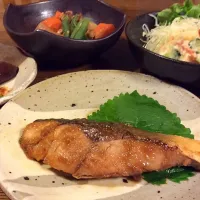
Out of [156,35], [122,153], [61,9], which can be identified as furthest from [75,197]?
[61,9]

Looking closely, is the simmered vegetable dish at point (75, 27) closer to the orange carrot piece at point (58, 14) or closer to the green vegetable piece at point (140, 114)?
the orange carrot piece at point (58, 14)

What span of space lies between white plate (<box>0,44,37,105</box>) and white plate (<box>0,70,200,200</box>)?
9cm

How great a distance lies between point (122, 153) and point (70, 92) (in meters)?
0.62

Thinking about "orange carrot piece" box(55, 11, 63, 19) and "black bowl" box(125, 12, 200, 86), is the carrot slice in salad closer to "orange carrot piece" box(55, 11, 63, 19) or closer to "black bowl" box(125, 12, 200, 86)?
"orange carrot piece" box(55, 11, 63, 19)

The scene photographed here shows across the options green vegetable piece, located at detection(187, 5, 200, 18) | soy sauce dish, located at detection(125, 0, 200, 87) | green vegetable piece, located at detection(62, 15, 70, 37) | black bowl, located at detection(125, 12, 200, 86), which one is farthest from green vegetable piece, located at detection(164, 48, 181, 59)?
green vegetable piece, located at detection(62, 15, 70, 37)

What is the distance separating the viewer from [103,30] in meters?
2.45

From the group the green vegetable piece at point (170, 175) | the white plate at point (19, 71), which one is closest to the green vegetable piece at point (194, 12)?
the white plate at point (19, 71)

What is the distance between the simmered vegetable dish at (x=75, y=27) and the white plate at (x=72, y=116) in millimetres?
412

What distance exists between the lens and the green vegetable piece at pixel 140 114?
1.81 m

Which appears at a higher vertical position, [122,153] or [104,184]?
[122,153]

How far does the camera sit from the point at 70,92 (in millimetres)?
2043

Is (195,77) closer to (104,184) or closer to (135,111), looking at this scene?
(135,111)

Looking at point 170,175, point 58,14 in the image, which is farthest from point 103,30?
point 170,175

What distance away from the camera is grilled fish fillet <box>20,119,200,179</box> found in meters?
1.52
